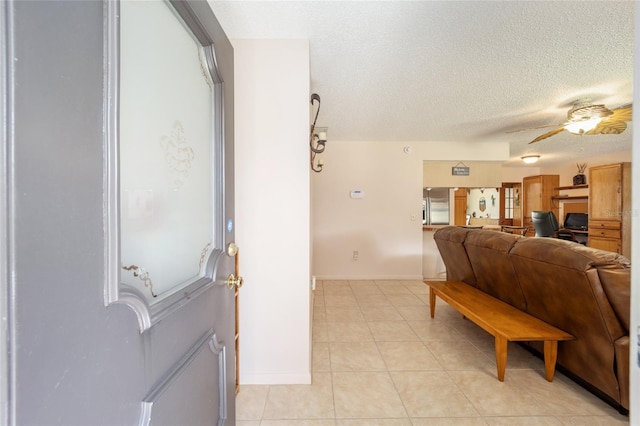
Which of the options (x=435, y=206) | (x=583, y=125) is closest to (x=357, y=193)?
(x=435, y=206)

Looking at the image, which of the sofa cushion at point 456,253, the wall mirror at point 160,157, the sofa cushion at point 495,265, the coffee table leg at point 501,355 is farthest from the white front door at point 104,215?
the sofa cushion at point 456,253

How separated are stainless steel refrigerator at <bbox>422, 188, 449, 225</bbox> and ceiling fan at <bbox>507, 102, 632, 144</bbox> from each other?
2.13 m

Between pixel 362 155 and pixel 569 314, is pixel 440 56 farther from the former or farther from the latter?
pixel 362 155

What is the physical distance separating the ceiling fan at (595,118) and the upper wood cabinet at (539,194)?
3.99 meters

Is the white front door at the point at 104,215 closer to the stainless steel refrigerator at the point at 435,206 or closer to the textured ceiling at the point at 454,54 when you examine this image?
the textured ceiling at the point at 454,54

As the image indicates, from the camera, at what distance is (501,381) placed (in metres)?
1.69

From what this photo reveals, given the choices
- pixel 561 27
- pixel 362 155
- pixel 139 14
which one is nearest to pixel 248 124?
pixel 139 14

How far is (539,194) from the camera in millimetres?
6066

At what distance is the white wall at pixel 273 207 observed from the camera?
165 centimetres

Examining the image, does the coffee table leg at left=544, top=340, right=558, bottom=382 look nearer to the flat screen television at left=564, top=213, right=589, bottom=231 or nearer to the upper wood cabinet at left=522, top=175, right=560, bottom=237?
the flat screen television at left=564, top=213, right=589, bottom=231

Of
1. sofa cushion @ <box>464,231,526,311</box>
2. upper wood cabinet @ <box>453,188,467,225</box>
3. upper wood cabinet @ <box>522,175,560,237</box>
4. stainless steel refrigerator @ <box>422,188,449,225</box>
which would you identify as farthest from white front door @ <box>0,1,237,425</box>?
upper wood cabinet @ <box>522,175,560,237</box>

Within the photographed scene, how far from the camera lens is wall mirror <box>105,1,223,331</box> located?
1.59 ft

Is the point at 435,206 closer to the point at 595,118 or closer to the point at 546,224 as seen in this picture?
the point at 546,224

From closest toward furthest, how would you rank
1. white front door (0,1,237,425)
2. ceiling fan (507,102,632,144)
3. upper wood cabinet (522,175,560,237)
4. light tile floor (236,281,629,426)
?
white front door (0,1,237,425)
light tile floor (236,281,629,426)
ceiling fan (507,102,632,144)
upper wood cabinet (522,175,560,237)
